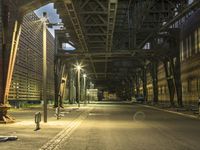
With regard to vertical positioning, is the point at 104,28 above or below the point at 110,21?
above

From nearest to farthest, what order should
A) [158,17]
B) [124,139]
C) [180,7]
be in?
[124,139], [180,7], [158,17]

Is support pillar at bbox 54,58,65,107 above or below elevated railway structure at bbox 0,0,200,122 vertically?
below

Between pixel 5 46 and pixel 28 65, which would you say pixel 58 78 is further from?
pixel 5 46

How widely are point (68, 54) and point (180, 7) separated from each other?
25390 mm

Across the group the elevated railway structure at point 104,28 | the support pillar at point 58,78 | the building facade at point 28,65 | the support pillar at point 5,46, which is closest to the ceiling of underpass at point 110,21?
the elevated railway structure at point 104,28

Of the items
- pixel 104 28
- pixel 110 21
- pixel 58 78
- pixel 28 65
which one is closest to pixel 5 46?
pixel 110 21

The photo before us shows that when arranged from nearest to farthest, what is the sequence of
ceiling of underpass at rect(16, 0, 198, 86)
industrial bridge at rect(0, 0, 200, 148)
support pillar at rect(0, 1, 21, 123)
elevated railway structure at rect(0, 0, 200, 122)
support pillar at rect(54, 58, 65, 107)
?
support pillar at rect(0, 1, 21, 123), elevated railway structure at rect(0, 0, 200, 122), industrial bridge at rect(0, 0, 200, 148), ceiling of underpass at rect(16, 0, 198, 86), support pillar at rect(54, 58, 65, 107)

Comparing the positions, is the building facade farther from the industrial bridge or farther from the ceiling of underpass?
the ceiling of underpass

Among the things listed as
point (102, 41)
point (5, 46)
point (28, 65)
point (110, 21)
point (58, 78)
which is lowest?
point (5, 46)

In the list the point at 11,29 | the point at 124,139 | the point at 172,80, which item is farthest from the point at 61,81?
the point at 124,139

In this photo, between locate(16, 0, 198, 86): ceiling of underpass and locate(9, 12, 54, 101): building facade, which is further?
locate(9, 12, 54, 101): building facade

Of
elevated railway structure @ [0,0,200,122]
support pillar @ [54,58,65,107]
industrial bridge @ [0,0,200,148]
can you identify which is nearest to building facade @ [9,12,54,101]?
industrial bridge @ [0,0,200,148]

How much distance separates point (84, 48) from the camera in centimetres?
6166

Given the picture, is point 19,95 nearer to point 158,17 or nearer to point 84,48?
point 84,48
